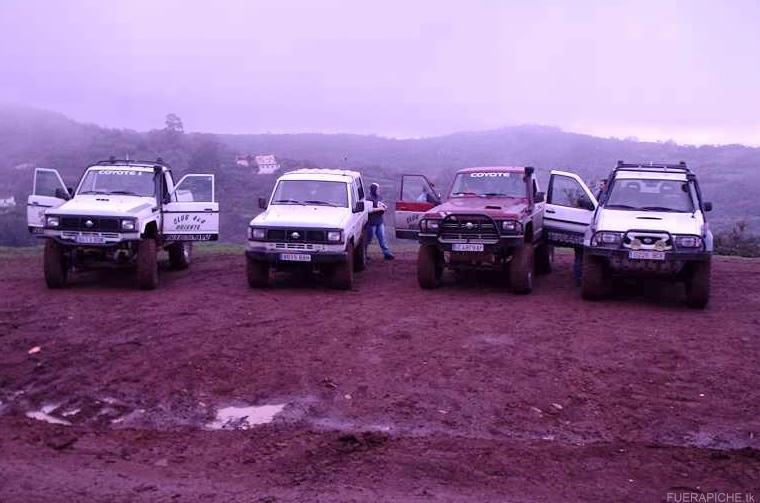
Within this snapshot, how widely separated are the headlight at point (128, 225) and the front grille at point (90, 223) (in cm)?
9

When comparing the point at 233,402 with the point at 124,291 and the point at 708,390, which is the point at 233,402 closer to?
the point at 708,390

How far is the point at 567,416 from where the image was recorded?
6594 mm

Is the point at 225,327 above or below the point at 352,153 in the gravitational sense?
below

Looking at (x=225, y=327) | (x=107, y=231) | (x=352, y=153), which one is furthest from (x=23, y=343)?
(x=352, y=153)

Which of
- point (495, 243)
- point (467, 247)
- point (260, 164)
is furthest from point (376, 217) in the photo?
point (260, 164)

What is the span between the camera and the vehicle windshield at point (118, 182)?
1310cm

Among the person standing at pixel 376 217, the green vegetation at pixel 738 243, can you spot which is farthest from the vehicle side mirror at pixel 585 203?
the green vegetation at pixel 738 243

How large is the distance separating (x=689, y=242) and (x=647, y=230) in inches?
21.8

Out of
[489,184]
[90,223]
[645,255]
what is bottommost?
[645,255]

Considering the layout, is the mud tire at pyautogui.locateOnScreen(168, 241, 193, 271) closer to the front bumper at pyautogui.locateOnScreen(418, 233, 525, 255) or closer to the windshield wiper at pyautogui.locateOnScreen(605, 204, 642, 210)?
the front bumper at pyautogui.locateOnScreen(418, 233, 525, 255)

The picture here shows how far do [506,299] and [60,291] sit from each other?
268 inches

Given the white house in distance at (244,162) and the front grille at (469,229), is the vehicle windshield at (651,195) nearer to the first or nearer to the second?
the front grille at (469,229)

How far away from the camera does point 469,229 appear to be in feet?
38.3

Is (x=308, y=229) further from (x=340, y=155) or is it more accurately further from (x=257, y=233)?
(x=340, y=155)
